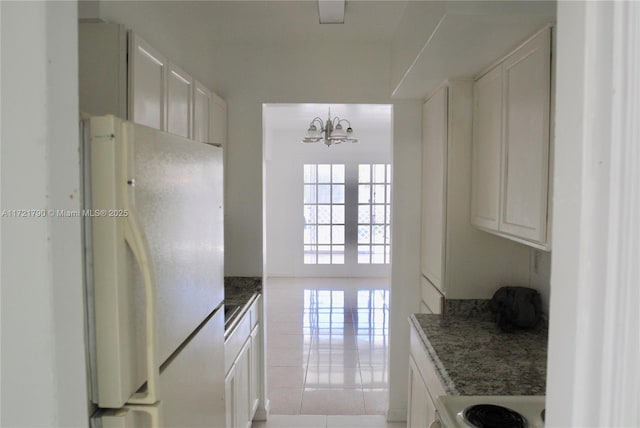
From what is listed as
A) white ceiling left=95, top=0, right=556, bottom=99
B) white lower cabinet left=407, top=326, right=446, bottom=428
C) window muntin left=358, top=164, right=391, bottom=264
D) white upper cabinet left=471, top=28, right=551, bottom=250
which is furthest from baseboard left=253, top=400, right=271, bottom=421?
window muntin left=358, top=164, right=391, bottom=264

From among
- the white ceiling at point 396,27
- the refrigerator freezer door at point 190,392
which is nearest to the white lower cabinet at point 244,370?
the refrigerator freezer door at point 190,392

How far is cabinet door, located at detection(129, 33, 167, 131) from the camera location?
1.54m

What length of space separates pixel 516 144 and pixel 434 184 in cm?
85

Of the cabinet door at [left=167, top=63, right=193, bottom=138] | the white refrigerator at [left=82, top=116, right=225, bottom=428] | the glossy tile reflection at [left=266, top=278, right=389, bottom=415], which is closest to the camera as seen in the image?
the white refrigerator at [left=82, top=116, right=225, bottom=428]

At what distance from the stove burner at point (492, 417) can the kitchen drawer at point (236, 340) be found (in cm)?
107

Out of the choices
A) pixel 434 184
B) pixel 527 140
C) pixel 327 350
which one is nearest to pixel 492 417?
pixel 527 140

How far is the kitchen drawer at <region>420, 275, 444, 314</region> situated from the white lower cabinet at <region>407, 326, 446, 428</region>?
0.23 metres

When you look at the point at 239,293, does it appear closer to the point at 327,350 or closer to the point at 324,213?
the point at 327,350

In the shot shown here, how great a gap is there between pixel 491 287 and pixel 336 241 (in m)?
5.34

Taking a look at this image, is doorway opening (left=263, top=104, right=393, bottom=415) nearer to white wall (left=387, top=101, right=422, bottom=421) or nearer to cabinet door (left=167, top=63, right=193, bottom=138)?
white wall (left=387, top=101, right=422, bottom=421)

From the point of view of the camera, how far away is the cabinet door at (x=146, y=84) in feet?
5.07

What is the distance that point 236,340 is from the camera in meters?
2.25

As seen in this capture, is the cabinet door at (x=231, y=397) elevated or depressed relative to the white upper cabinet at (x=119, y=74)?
depressed

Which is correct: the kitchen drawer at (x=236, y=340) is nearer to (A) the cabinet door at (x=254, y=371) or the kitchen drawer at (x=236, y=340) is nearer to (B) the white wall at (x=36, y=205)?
(A) the cabinet door at (x=254, y=371)
